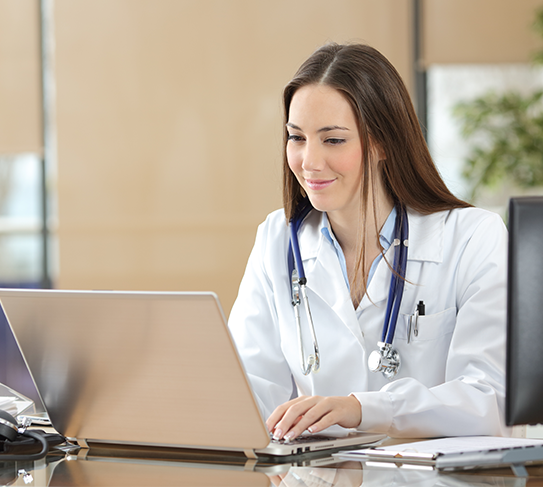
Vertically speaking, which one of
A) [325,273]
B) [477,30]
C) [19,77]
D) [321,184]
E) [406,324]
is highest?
[477,30]

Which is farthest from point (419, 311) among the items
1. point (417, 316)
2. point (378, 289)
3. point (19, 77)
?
point (19, 77)

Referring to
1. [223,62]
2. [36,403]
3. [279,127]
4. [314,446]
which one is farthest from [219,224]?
[314,446]

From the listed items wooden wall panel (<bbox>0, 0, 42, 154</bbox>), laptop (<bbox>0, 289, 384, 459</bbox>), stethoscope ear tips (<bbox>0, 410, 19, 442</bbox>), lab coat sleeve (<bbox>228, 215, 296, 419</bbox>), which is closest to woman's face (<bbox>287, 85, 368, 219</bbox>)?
lab coat sleeve (<bbox>228, 215, 296, 419</bbox>)

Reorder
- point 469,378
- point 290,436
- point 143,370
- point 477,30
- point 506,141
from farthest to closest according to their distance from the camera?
point 477,30 → point 506,141 → point 469,378 → point 290,436 → point 143,370

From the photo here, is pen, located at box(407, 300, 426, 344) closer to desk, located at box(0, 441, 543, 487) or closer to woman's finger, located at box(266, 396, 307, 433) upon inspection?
woman's finger, located at box(266, 396, 307, 433)

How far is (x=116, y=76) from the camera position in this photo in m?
3.96

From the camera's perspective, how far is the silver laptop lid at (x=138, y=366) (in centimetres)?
103

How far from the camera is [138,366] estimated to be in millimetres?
1073

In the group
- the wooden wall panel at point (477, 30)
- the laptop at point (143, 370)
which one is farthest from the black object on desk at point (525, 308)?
the wooden wall panel at point (477, 30)

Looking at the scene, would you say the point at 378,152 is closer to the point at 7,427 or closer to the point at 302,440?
the point at 302,440

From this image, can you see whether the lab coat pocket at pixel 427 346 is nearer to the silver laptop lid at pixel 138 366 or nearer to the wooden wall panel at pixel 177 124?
the silver laptop lid at pixel 138 366

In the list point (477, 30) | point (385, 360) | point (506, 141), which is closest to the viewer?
point (385, 360)

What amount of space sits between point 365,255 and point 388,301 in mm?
193

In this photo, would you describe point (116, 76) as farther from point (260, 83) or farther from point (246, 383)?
point (246, 383)
